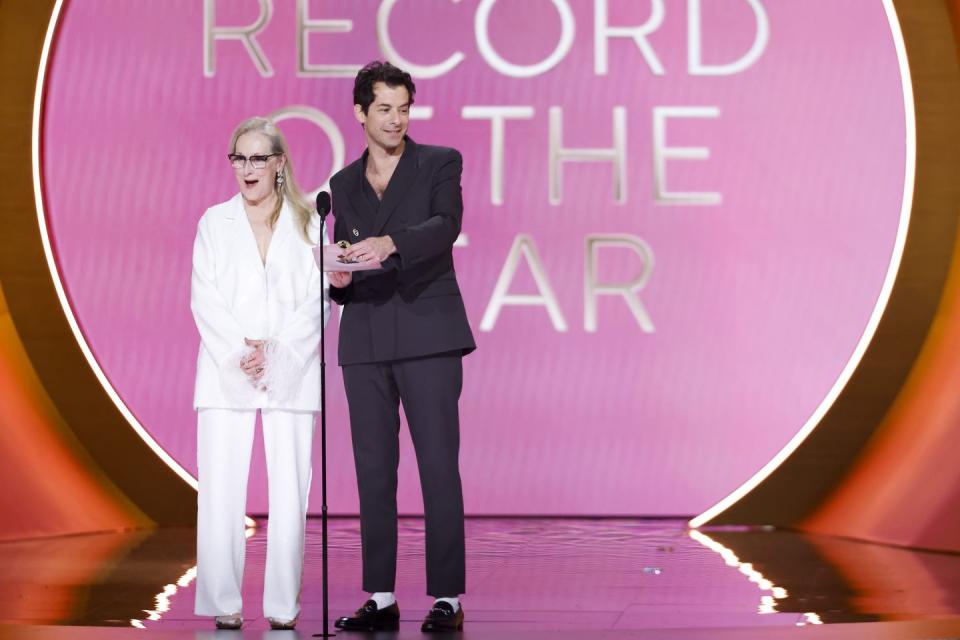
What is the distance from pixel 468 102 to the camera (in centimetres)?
634

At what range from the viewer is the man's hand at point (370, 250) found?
3.64 meters

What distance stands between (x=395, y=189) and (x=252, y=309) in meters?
0.47

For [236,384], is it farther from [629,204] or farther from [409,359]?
[629,204]

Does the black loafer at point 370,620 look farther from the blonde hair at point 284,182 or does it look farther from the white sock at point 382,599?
the blonde hair at point 284,182

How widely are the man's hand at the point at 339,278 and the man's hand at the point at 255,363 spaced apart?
9.1 inches

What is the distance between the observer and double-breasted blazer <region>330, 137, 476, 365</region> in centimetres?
382

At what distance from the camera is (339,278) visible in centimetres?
384

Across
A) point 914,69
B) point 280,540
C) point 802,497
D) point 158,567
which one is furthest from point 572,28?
point 280,540

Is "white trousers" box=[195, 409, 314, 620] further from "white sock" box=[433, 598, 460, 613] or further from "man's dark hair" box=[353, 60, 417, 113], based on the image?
"man's dark hair" box=[353, 60, 417, 113]

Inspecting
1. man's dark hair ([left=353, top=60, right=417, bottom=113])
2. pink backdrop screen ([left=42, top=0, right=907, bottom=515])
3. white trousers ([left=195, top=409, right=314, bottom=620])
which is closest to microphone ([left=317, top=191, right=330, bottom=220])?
man's dark hair ([left=353, top=60, right=417, bottom=113])

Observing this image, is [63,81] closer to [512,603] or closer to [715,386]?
[715,386]

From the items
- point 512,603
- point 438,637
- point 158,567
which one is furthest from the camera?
point 158,567

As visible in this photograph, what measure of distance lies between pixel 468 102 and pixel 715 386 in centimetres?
153

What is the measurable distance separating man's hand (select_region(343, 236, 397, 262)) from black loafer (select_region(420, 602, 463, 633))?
86 cm
